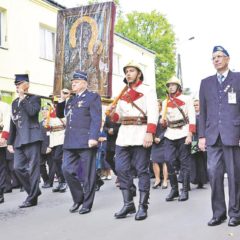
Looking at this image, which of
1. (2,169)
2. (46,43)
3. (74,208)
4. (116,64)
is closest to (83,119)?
(74,208)

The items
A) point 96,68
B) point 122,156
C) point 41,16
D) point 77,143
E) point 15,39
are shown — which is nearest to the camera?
point 122,156

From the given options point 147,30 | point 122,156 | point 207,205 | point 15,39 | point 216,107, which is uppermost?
point 147,30

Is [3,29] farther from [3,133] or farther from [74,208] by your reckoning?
[74,208]

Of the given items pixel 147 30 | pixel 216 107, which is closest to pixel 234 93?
pixel 216 107

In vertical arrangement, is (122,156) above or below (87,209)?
above

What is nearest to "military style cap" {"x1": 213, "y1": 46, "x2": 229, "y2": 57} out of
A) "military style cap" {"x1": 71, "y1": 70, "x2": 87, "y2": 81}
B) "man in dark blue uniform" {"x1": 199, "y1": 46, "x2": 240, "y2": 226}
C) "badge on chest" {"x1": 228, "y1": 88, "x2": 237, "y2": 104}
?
"man in dark blue uniform" {"x1": 199, "y1": 46, "x2": 240, "y2": 226}

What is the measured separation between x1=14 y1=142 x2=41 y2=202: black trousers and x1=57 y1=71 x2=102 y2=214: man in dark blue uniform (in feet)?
2.67

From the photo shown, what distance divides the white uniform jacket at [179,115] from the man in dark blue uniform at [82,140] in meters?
1.65

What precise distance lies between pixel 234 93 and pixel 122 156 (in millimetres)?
1717

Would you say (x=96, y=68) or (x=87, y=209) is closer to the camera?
(x=87, y=209)

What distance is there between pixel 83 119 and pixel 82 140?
0.31 m

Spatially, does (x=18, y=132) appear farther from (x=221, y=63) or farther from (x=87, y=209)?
(x=221, y=63)

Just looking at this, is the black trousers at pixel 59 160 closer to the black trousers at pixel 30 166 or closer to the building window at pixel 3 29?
the black trousers at pixel 30 166

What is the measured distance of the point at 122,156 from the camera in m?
6.37
